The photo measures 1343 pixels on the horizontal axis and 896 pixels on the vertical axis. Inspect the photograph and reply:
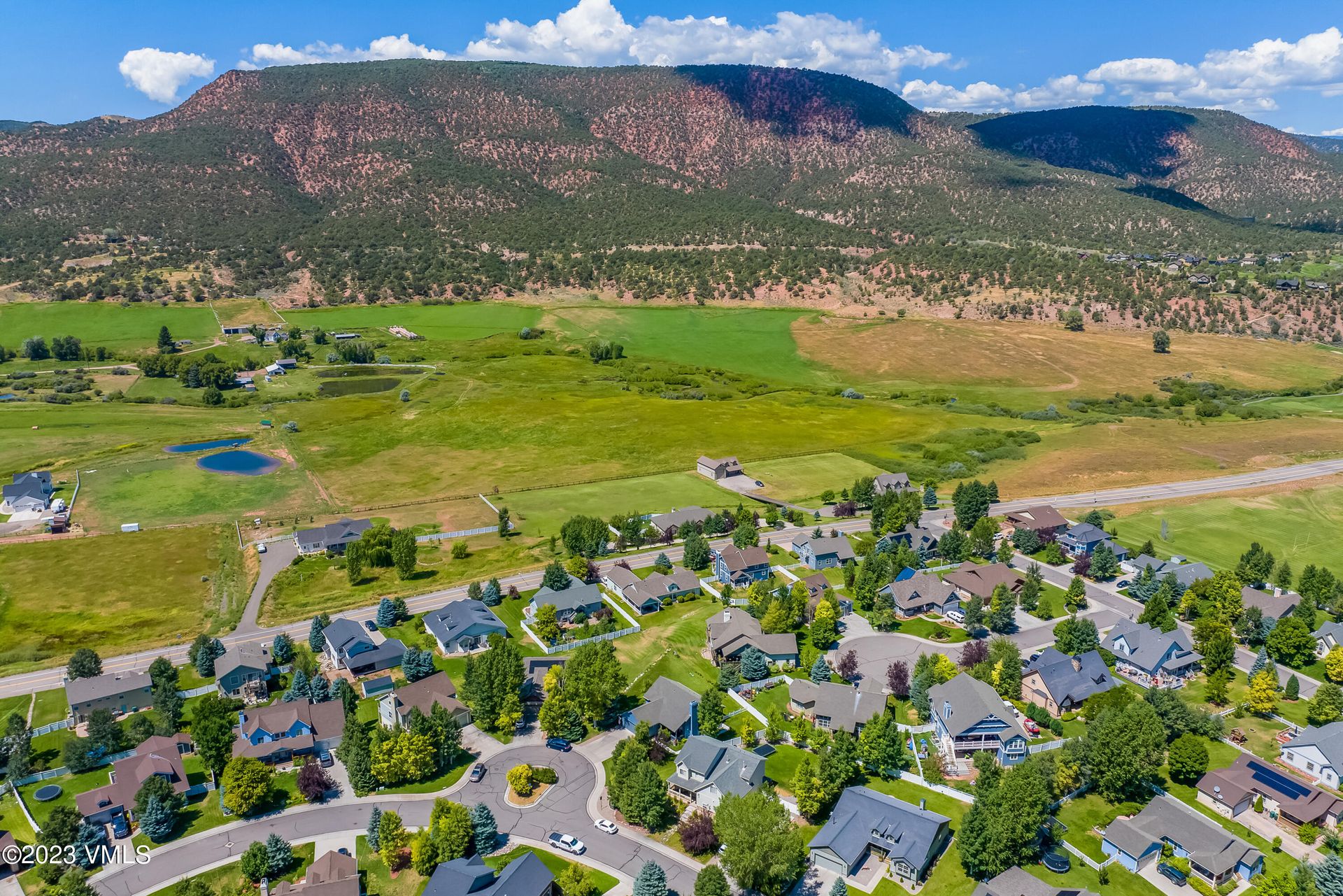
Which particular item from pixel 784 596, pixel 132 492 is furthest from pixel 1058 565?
pixel 132 492

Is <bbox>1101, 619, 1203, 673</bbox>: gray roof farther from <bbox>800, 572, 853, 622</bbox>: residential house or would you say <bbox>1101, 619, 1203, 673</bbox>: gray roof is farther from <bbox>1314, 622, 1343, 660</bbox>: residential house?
<bbox>800, 572, 853, 622</bbox>: residential house

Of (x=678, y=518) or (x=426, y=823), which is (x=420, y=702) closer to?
(x=426, y=823)

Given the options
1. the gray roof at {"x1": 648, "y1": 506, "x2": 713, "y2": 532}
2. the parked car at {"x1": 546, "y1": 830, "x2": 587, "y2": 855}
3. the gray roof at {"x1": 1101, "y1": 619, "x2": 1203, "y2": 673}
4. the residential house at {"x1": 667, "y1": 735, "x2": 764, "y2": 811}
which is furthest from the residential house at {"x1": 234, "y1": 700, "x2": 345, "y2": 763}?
the gray roof at {"x1": 1101, "y1": 619, "x2": 1203, "y2": 673}

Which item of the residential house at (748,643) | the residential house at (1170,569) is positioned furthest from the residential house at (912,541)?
the residential house at (748,643)

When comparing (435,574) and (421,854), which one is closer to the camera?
(421,854)

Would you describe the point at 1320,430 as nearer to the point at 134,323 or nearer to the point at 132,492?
the point at 132,492

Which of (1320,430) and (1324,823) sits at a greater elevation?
(1320,430)
